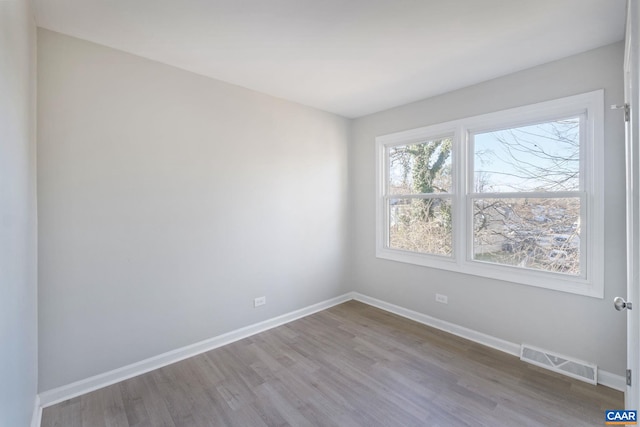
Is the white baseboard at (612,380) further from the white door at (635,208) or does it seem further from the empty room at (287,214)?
the white door at (635,208)

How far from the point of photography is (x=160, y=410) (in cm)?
196

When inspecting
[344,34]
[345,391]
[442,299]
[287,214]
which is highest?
[344,34]

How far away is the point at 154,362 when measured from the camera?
2.43 meters

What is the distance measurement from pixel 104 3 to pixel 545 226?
3751 millimetres

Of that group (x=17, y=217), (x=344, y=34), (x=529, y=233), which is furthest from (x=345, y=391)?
(x=344, y=34)

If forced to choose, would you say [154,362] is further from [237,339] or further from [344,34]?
[344,34]

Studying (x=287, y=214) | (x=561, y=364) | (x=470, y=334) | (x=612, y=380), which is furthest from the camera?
(x=287, y=214)

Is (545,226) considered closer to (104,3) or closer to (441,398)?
(441,398)

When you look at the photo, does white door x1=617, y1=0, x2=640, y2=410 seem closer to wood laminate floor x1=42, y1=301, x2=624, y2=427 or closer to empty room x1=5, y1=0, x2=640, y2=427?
empty room x1=5, y1=0, x2=640, y2=427

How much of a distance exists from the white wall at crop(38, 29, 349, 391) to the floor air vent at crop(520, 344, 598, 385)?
2375 mm

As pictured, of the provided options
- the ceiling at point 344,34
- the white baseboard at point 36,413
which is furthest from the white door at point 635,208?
the white baseboard at point 36,413

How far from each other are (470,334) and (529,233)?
3.90ft

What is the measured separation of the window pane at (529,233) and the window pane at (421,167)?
1.64ft

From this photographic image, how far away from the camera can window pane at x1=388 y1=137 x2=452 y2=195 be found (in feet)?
10.6
